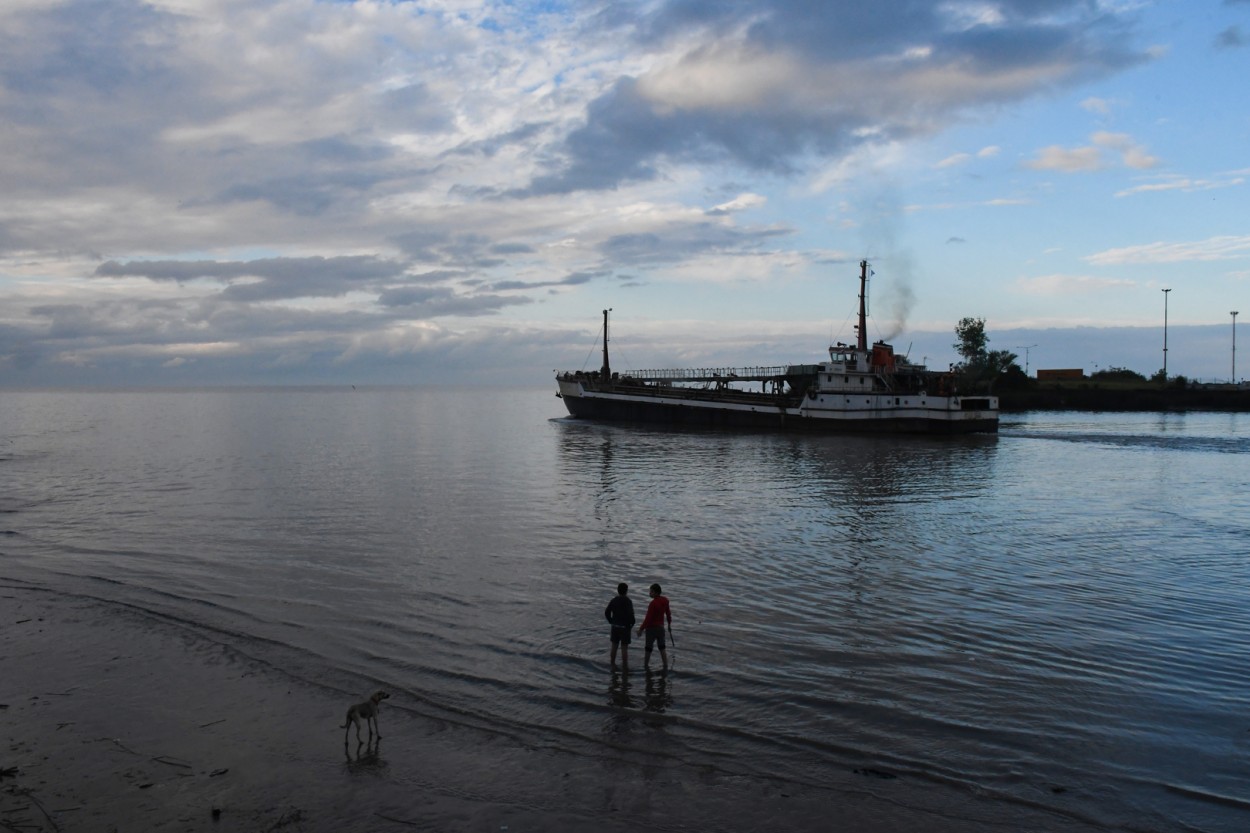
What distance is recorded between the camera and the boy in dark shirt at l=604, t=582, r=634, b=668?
1266cm

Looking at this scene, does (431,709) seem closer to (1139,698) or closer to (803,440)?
(1139,698)

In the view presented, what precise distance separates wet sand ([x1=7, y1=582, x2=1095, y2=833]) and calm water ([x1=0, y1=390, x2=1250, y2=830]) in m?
0.54

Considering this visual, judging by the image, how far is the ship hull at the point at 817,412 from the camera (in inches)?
2685

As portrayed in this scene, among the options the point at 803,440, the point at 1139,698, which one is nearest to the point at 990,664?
the point at 1139,698

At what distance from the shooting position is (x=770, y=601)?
1731 centimetres

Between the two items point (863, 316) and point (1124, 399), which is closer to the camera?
point (863, 316)

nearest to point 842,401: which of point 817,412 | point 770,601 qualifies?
point 817,412

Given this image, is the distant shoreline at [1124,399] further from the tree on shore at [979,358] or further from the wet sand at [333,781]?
the wet sand at [333,781]

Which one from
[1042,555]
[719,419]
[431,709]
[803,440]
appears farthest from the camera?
[719,419]

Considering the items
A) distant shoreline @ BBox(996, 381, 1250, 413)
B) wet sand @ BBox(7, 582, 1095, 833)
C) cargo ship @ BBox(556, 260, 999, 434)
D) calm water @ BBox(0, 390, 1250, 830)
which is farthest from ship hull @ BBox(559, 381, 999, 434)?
wet sand @ BBox(7, 582, 1095, 833)

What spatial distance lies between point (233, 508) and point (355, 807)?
25.1 meters

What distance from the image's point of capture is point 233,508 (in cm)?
3086

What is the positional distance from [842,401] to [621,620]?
61040 millimetres

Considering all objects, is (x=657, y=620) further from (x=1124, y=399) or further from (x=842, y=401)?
(x=1124, y=399)
